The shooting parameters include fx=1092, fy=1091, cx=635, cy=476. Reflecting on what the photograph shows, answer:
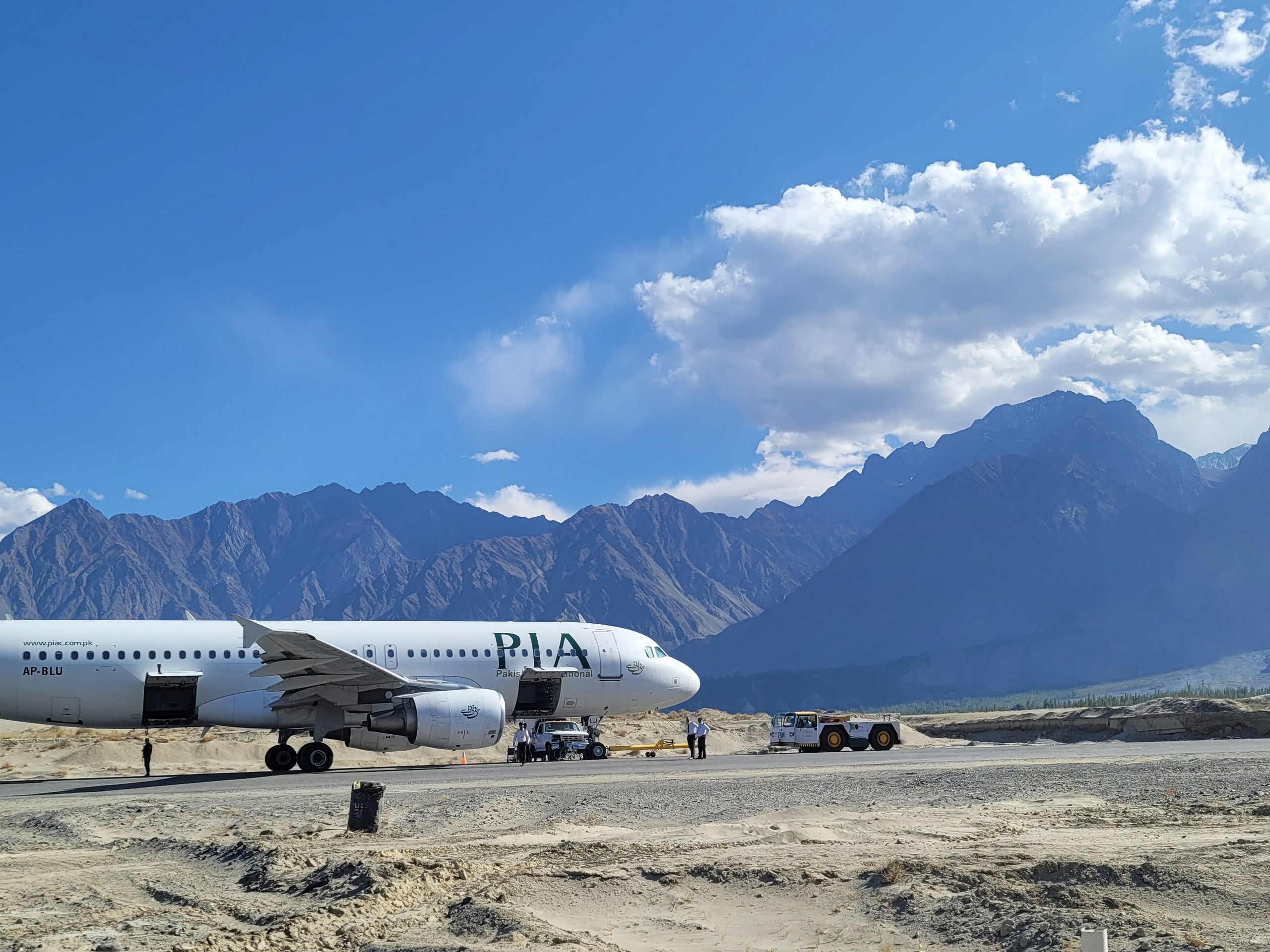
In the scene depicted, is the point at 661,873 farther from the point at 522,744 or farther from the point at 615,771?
the point at 522,744

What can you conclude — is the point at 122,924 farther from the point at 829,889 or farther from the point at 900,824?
the point at 900,824

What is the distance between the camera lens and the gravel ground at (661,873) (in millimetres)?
8836

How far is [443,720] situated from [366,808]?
11.8 metres

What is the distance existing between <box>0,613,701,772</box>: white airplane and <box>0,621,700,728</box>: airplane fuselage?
0.03 meters

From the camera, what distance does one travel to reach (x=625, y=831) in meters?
14.5

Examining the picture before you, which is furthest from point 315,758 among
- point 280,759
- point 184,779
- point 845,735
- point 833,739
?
point 845,735

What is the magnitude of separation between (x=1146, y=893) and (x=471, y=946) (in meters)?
5.69

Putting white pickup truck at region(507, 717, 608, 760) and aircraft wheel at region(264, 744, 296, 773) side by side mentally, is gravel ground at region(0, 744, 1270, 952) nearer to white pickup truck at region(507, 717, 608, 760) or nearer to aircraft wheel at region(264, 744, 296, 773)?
aircraft wheel at region(264, 744, 296, 773)

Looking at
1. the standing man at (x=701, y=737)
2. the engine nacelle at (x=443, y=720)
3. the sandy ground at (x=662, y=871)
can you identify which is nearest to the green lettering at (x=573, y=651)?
the standing man at (x=701, y=737)

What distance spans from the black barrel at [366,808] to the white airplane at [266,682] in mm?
10959

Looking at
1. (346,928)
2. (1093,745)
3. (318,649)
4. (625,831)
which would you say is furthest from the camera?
(1093,745)

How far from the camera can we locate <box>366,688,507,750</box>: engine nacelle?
26.1 meters

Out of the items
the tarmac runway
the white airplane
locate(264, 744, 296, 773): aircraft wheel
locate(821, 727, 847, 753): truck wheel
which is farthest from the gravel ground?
locate(821, 727, 847, 753): truck wheel

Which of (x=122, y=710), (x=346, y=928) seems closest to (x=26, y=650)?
(x=122, y=710)
